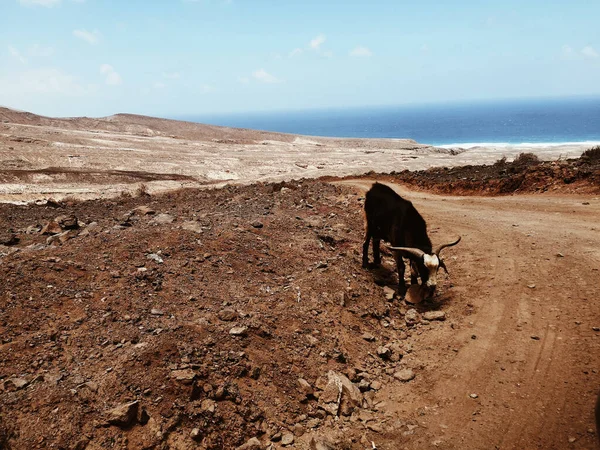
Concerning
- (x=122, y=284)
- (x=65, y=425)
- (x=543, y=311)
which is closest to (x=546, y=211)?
(x=543, y=311)

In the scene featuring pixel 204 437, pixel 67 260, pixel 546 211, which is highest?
pixel 546 211

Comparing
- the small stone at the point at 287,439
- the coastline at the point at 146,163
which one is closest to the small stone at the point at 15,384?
the small stone at the point at 287,439

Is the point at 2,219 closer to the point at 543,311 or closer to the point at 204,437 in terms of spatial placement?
the point at 204,437

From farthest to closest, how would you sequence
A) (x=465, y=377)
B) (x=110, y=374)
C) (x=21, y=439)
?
(x=465, y=377)
(x=110, y=374)
(x=21, y=439)

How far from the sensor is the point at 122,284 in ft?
28.6

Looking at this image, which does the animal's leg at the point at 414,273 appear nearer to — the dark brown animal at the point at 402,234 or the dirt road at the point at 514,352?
the dark brown animal at the point at 402,234

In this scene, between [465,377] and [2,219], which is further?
[2,219]

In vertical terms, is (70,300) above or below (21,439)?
above

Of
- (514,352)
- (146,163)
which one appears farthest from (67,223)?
(146,163)

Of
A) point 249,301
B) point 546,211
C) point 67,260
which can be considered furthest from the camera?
point 546,211

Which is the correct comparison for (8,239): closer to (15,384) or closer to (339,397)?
(15,384)

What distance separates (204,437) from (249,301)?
3356 mm

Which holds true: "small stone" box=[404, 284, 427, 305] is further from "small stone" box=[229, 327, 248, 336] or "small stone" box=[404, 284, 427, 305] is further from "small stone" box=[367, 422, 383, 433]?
"small stone" box=[229, 327, 248, 336]

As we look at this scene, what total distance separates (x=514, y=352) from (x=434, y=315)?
1921 mm
